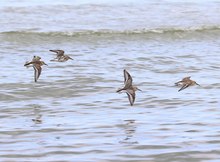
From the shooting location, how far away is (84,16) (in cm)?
2314

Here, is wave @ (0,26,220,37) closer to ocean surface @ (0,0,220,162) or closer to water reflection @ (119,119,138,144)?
ocean surface @ (0,0,220,162)

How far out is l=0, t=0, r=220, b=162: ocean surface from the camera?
9.00m

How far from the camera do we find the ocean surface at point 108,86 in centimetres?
900

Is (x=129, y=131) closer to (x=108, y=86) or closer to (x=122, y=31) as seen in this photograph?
(x=108, y=86)

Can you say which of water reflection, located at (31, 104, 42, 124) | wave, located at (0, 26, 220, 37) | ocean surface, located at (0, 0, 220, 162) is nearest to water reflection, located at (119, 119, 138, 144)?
ocean surface, located at (0, 0, 220, 162)

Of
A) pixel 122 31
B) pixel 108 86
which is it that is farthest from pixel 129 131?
pixel 122 31

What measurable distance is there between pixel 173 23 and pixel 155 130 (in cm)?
1308

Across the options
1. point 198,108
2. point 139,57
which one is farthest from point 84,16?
point 198,108

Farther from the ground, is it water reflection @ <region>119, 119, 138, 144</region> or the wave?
the wave

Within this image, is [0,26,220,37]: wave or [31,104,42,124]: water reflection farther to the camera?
[0,26,220,37]: wave

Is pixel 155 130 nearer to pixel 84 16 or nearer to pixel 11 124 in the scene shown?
pixel 11 124

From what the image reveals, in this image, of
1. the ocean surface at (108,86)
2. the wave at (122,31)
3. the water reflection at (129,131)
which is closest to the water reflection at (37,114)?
the ocean surface at (108,86)

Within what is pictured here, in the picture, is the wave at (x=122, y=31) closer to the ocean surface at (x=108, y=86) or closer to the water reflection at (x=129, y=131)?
the ocean surface at (x=108, y=86)

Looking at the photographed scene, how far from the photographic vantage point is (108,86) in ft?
42.9
